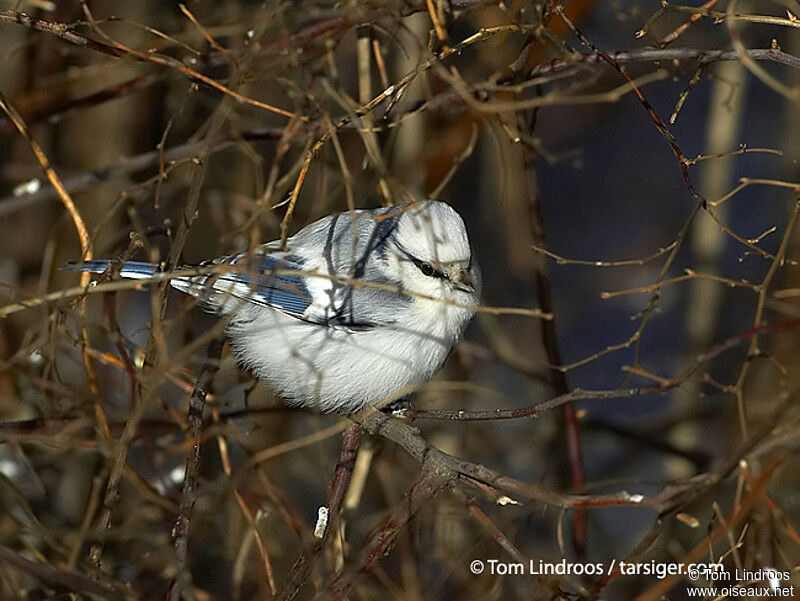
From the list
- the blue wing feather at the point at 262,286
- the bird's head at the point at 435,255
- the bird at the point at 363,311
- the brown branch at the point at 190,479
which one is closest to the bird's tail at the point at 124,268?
the blue wing feather at the point at 262,286

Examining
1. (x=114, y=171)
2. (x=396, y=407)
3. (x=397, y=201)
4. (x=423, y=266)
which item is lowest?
(x=396, y=407)

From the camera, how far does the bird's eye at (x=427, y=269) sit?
7.59 ft

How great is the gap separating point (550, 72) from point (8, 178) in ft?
6.64

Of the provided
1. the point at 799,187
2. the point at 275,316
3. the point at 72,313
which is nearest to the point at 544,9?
the point at 799,187

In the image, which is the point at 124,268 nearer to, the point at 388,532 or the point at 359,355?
the point at 359,355

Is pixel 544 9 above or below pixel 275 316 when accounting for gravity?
above

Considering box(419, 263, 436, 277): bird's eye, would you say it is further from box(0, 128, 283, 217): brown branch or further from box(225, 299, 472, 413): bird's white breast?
box(0, 128, 283, 217): brown branch

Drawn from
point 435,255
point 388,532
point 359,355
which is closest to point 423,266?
point 435,255

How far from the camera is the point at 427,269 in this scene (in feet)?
7.63

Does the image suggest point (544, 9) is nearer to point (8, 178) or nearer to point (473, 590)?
point (473, 590)

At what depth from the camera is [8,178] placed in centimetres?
315

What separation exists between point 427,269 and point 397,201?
251 millimetres

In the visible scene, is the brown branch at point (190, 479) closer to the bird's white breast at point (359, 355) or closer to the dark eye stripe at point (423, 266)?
the bird's white breast at point (359, 355)

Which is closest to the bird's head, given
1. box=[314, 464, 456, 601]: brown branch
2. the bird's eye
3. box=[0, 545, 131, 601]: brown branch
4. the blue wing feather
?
the bird's eye
